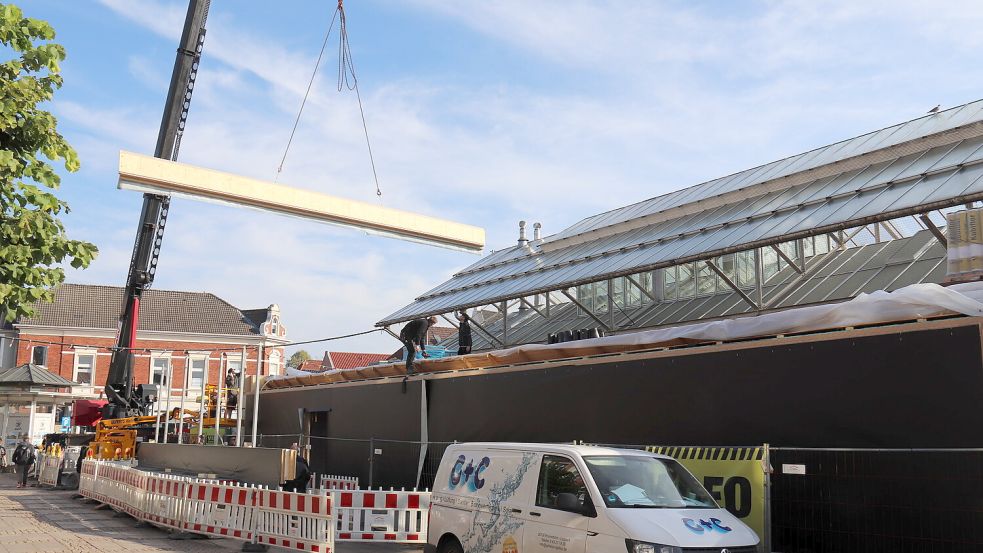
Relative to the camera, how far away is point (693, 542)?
843cm

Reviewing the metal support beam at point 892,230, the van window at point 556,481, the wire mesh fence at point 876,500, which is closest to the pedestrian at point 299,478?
the van window at point 556,481

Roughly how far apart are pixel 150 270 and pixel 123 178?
1808 centimetres

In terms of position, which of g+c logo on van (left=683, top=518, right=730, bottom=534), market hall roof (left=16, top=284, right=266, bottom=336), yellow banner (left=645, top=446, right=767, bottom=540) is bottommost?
g+c logo on van (left=683, top=518, right=730, bottom=534)

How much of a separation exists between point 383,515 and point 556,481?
6646mm

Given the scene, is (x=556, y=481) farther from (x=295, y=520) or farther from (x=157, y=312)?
(x=157, y=312)

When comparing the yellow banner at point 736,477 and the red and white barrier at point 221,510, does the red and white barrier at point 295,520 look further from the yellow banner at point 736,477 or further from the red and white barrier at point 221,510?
the yellow banner at point 736,477

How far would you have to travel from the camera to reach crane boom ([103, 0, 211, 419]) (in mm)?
26719

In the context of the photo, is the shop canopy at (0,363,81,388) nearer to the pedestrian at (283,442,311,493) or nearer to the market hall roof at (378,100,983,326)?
the market hall roof at (378,100,983,326)

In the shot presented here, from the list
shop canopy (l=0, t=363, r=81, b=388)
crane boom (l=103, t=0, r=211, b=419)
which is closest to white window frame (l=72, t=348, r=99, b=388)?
shop canopy (l=0, t=363, r=81, b=388)

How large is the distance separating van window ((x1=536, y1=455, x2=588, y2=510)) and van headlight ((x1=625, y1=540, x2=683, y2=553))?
109 cm

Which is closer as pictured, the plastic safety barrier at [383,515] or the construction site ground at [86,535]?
the construction site ground at [86,535]

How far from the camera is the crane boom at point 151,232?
2672 cm

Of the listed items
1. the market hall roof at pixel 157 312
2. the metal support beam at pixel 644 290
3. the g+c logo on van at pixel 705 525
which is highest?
the market hall roof at pixel 157 312

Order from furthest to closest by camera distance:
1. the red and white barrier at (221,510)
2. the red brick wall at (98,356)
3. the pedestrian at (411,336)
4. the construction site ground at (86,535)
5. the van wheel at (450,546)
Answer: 1. the red brick wall at (98,356)
2. the pedestrian at (411,336)
3. the red and white barrier at (221,510)
4. the construction site ground at (86,535)
5. the van wheel at (450,546)
